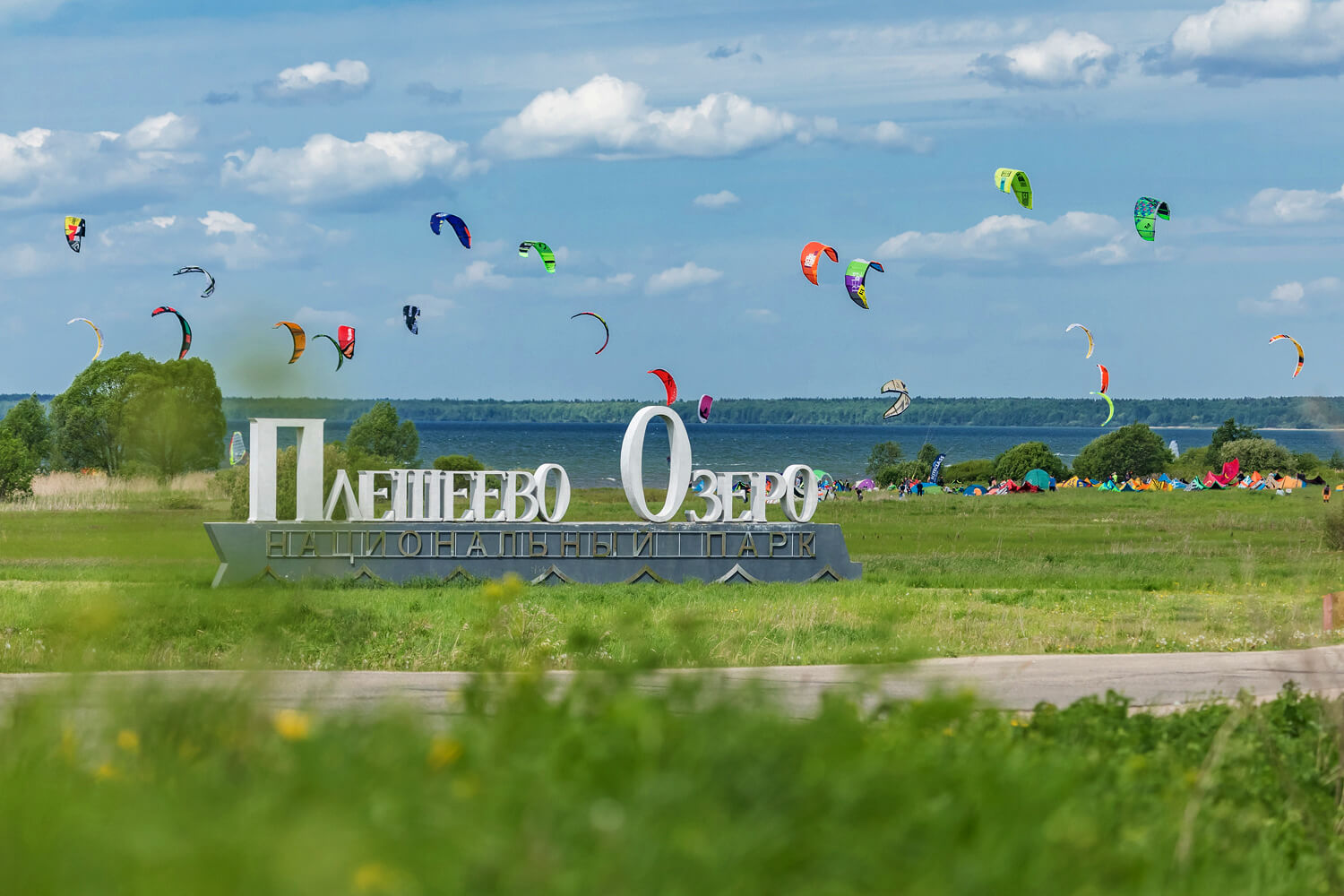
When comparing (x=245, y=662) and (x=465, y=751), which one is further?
(x=245, y=662)

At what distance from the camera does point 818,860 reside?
3.91m

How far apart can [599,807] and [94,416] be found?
2161 inches

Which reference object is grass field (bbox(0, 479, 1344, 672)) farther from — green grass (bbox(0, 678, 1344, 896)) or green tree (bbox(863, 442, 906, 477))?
green tree (bbox(863, 442, 906, 477))

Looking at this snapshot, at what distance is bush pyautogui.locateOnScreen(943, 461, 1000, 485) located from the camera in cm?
7025

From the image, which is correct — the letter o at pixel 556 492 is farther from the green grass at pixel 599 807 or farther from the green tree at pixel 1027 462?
the green tree at pixel 1027 462

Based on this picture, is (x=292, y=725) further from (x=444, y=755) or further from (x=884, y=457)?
(x=884, y=457)

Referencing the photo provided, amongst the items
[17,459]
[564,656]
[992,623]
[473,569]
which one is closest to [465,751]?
[564,656]

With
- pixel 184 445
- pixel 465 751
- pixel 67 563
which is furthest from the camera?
pixel 67 563

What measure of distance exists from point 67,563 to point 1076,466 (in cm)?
5617

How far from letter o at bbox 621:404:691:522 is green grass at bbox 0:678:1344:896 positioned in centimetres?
1649

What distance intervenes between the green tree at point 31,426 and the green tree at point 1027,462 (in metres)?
43.9

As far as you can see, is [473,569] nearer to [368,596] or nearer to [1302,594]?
[368,596]

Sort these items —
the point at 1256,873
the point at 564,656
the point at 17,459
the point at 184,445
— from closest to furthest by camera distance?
the point at 1256,873, the point at 184,445, the point at 564,656, the point at 17,459

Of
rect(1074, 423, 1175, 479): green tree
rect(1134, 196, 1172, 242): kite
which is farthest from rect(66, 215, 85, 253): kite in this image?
rect(1074, 423, 1175, 479): green tree
